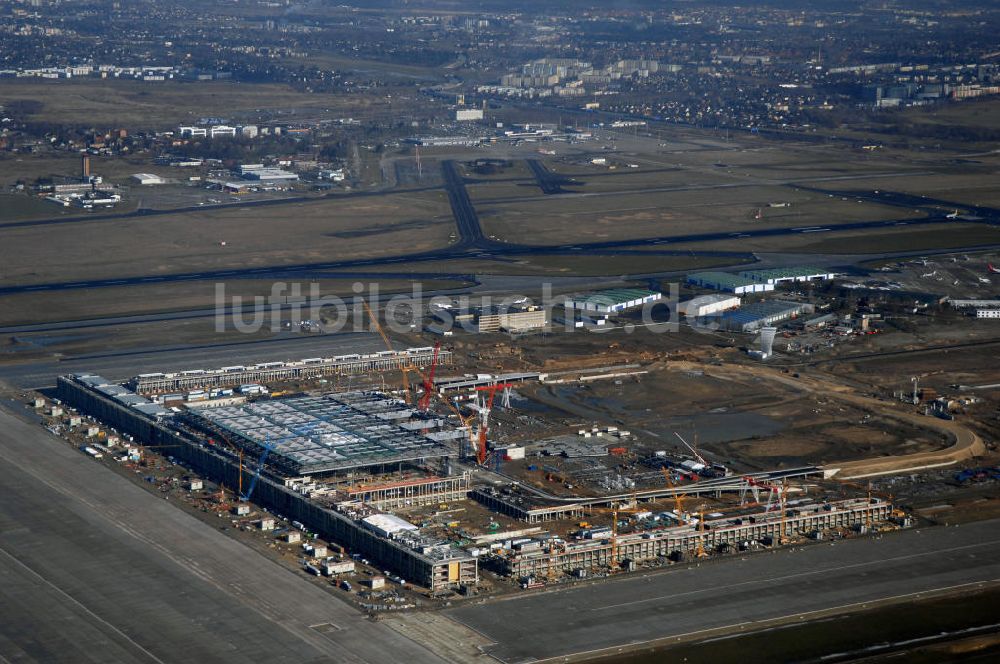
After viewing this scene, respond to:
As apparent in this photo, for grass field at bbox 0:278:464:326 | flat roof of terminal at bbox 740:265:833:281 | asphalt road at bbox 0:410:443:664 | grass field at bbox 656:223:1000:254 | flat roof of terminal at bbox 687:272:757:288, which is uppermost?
asphalt road at bbox 0:410:443:664

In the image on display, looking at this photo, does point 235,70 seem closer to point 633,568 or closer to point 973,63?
point 973,63

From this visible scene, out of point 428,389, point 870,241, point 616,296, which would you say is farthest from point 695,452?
point 870,241

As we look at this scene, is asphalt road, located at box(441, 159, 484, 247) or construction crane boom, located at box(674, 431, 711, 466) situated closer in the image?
construction crane boom, located at box(674, 431, 711, 466)

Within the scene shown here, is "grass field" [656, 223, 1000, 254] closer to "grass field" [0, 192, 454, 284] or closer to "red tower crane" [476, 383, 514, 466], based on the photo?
"grass field" [0, 192, 454, 284]

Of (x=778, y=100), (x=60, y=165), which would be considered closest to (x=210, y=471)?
(x=60, y=165)

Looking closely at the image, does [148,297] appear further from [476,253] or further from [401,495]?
[401,495]

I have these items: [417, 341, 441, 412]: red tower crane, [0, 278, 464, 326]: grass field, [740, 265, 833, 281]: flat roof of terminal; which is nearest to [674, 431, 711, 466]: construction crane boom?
[417, 341, 441, 412]: red tower crane
